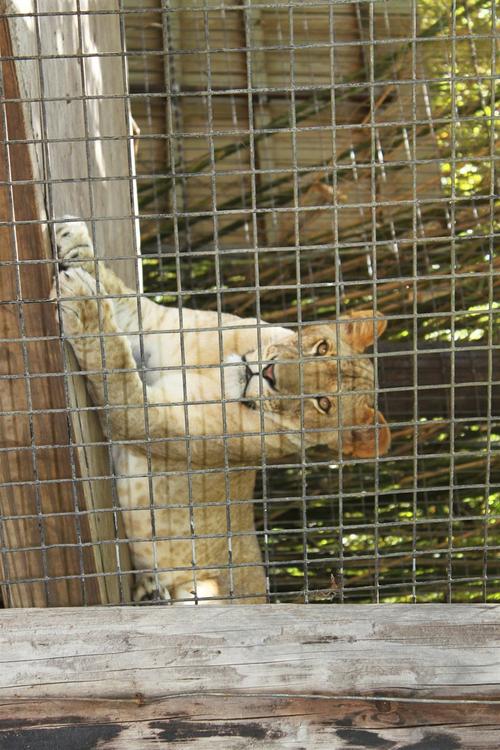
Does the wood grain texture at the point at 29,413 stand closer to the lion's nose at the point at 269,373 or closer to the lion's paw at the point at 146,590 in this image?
the lion's paw at the point at 146,590

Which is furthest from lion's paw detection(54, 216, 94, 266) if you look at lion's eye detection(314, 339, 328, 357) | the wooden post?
lion's eye detection(314, 339, 328, 357)

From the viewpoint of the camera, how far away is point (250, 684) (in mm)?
2010

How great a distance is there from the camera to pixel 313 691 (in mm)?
2004

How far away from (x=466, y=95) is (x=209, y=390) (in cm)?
239

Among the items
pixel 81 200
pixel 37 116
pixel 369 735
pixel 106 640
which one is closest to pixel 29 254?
pixel 37 116

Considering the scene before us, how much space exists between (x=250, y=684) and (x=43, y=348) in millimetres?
981

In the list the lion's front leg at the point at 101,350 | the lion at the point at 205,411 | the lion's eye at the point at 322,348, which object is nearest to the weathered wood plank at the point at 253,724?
the lion's front leg at the point at 101,350

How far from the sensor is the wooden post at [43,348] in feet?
6.96

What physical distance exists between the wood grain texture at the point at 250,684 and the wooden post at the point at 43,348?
229 millimetres

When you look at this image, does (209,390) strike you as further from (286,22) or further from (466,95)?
(286,22)

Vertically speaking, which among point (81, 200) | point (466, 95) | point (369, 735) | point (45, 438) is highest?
point (466, 95)

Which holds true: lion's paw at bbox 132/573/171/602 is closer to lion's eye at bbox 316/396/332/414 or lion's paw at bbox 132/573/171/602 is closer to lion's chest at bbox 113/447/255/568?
lion's chest at bbox 113/447/255/568

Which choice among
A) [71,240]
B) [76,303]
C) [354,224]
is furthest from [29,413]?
[354,224]

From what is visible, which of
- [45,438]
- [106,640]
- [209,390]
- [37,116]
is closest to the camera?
[106,640]
